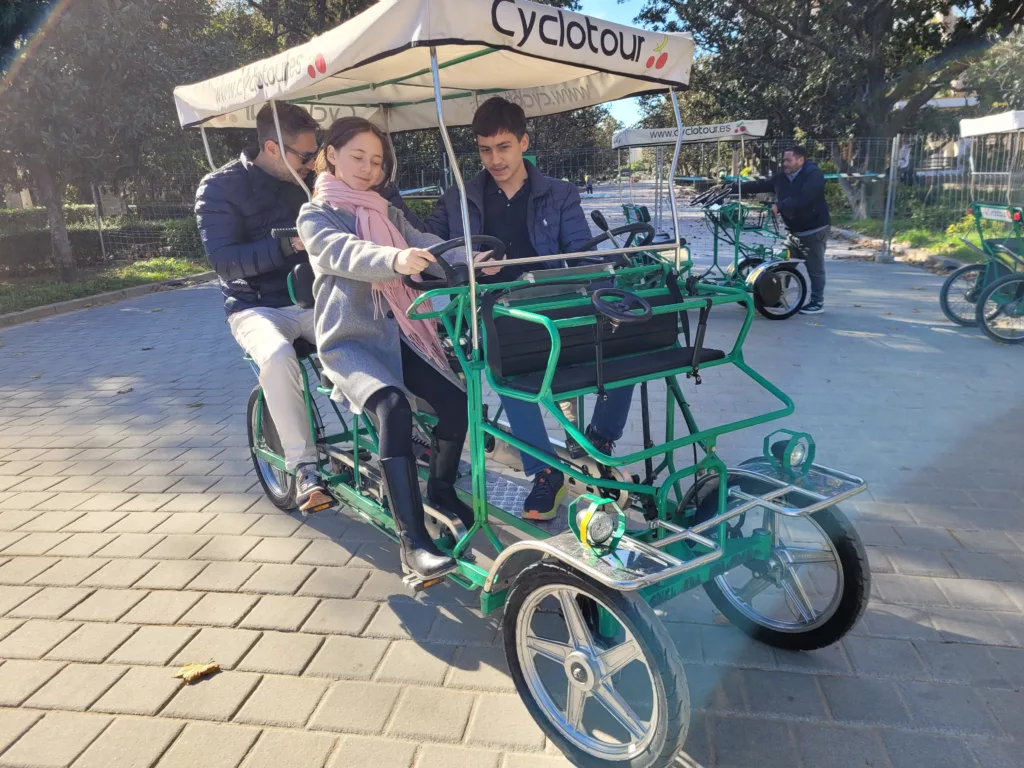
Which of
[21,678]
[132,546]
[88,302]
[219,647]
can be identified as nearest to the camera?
[21,678]

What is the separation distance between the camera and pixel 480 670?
2615 millimetres

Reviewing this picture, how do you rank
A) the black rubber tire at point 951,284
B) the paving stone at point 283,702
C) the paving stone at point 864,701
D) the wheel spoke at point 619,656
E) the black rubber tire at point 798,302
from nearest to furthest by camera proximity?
the wheel spoke at point 619,656, the paving stone at point 864,701, the paving stone at point 283,702, the black rubber tire at point 951,284, the black rubber tire at point 798,302

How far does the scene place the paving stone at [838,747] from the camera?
212 cm

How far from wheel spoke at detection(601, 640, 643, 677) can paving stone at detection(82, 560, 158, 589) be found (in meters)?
2.34

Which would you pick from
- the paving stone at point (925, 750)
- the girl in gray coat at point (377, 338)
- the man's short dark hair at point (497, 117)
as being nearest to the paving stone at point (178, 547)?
the girl in gray coat at point (377, 338)

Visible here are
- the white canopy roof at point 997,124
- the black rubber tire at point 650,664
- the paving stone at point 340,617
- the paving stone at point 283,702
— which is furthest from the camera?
the white canopy roof at point 997,124

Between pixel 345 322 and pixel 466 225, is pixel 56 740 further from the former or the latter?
pixel 466 225

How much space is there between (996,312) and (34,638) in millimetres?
7981

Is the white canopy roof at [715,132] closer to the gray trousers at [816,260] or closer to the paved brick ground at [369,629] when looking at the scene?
the gray trousers at [816,260]

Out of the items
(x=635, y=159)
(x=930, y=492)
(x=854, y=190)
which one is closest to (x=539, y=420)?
(x=930, y=492)

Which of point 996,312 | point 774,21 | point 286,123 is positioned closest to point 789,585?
point 286,123

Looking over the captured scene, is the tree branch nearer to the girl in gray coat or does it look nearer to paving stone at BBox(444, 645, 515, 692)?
the girl in gray coat

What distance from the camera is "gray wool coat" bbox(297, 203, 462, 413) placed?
2707 mm

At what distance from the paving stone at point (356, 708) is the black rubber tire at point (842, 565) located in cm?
127
